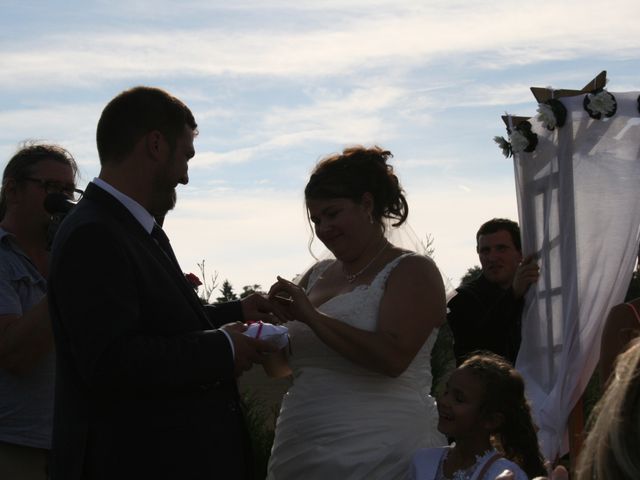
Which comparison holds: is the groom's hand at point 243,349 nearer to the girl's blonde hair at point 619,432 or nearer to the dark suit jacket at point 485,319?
the girl's blonde hair at point 619,432

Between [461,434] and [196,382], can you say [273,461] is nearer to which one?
[461,434]

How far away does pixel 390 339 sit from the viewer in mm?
4086

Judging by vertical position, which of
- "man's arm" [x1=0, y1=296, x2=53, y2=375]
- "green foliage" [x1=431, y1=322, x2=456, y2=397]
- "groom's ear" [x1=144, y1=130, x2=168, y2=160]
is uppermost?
"groom's ear" [x1=144, y1=130, x2=168, y2=160]

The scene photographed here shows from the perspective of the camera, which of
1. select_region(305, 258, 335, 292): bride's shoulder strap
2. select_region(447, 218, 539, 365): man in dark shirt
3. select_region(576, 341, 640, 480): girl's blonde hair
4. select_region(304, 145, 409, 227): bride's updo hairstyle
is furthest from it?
select_region(447, 218, 539, 365): man in dark shirt

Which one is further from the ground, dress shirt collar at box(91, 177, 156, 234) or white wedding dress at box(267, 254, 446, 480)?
dress shirt collar at box(91, 177, 156, 234)

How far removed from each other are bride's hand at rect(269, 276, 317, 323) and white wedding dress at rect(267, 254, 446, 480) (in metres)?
0.27

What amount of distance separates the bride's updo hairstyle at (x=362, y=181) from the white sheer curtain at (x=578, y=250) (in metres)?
1.06

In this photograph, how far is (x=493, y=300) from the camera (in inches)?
226

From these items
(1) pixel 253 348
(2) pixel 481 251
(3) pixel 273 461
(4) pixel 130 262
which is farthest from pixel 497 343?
(4) pixel 130 262

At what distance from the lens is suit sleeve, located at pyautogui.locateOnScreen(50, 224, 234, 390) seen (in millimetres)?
3061

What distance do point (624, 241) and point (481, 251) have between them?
106 centimetres

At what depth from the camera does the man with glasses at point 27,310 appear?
3.96m

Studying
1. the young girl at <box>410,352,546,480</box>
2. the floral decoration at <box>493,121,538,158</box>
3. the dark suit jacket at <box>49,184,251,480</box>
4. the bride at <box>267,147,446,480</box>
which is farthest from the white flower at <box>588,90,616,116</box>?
the dark suit jacket at <box>49,184,251,480</box>

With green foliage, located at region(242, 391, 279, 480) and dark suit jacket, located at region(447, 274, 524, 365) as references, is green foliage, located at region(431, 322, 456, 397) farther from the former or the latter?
→ dark suit jacket, located at region(447, 274, 524, 365)
